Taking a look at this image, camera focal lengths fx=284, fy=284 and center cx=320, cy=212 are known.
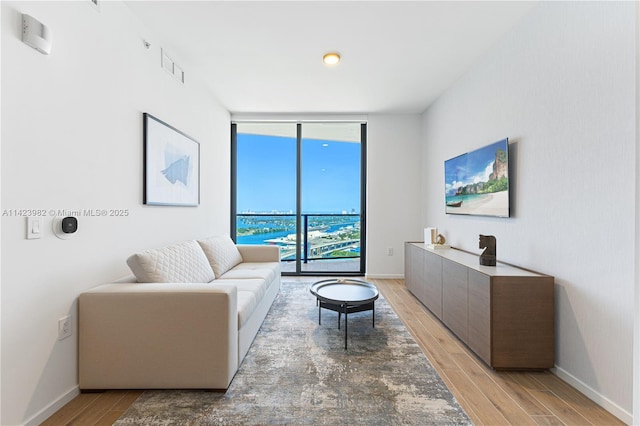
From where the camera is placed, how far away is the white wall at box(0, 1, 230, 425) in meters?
1.39

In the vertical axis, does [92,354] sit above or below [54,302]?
below

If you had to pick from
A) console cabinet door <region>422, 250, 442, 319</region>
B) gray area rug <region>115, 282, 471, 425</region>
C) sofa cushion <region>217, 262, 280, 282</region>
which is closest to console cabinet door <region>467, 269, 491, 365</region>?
gray area rug <region>115, 282, 471, 425</region>

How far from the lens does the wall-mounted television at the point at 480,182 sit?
2.47 meters

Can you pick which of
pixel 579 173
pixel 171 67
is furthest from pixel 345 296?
pixel 171 67

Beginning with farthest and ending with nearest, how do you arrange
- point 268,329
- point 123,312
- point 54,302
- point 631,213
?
point 268,329 < point 123,312 < point 54,302 < point 631,213

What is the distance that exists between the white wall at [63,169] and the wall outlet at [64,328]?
1.1 inches

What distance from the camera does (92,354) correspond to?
174 centimetres

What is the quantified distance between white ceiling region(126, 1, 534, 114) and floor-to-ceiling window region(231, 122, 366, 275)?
1134 millimetres

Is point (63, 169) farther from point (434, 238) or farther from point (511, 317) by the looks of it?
point (434, 238)

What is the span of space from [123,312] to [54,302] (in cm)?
34

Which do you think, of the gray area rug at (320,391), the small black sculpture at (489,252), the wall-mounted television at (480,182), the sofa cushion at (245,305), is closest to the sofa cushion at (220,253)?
the sofa cushion at (245,305)

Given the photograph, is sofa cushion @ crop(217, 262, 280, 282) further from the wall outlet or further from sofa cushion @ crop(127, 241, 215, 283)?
the wall outlet

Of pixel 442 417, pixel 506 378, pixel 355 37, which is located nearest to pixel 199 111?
pixel 355 37

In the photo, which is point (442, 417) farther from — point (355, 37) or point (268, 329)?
point (355, 37)
